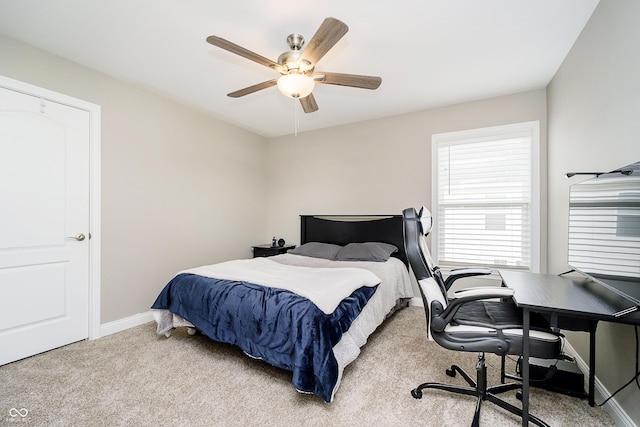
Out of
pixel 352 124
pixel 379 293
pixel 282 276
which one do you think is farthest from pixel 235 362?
pixel 352 124

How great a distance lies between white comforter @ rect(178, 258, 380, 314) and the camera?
2.01 m

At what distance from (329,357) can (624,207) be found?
1.76 m

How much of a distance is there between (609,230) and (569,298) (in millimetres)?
437

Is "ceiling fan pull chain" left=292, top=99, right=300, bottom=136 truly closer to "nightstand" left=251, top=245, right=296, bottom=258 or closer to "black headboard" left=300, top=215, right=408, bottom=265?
"black headboard" left=300, top=215, right=408, bottom=265

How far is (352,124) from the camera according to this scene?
13.7ft

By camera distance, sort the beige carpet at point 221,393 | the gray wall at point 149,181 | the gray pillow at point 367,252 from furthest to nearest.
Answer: the gray pillow at point 367,252, the gray wall at point 149,181, the beige carpet at point 221,393

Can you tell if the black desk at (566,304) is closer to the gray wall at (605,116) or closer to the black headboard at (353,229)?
the gray wall at (605,116)

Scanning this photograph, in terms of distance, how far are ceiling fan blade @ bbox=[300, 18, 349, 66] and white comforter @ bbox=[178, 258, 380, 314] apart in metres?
1.66

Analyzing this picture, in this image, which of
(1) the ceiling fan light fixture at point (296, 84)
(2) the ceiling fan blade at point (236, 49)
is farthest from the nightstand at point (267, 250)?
(2) the ceiling fan blade at point (236, 49)

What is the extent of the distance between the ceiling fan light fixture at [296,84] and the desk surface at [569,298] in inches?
74.3

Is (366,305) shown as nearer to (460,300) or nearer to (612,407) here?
(460,300)

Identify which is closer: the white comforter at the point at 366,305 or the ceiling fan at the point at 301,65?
the ceiling fan at the point at 301,65

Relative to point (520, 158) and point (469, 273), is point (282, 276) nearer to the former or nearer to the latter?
point (469, 273)

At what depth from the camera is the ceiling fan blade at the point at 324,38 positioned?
158 cm
